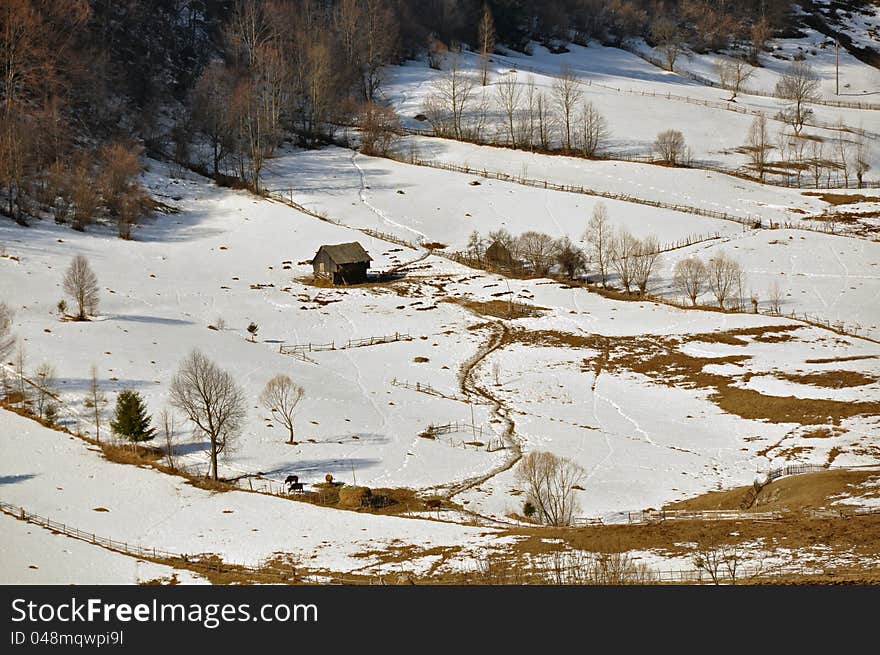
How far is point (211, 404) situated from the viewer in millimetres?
44188

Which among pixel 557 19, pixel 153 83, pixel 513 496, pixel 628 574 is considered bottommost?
pixel 513 496

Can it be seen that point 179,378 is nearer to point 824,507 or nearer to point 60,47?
point 824,507

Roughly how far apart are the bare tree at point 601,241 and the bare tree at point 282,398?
32539 millimetres

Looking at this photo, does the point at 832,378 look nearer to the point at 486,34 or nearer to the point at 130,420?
the point at 130,420

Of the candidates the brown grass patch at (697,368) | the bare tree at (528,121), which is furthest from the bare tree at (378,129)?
the brown grass patch at (697,368)

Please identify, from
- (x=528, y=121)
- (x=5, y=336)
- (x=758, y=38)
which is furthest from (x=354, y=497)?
(x=758, y=38)

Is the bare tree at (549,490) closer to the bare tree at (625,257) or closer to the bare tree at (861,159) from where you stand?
the bare tree at (625,257)

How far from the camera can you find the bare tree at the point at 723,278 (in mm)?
69012

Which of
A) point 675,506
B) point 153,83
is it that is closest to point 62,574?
point 675,506

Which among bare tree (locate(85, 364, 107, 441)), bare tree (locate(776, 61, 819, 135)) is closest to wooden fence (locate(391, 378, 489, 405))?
bare tree (locate(85, 364, 107, 441))

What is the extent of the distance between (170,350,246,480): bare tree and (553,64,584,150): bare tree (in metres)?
68.6

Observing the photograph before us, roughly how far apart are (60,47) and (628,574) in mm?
88194

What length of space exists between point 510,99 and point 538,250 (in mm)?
40084

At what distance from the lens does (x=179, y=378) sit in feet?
159
